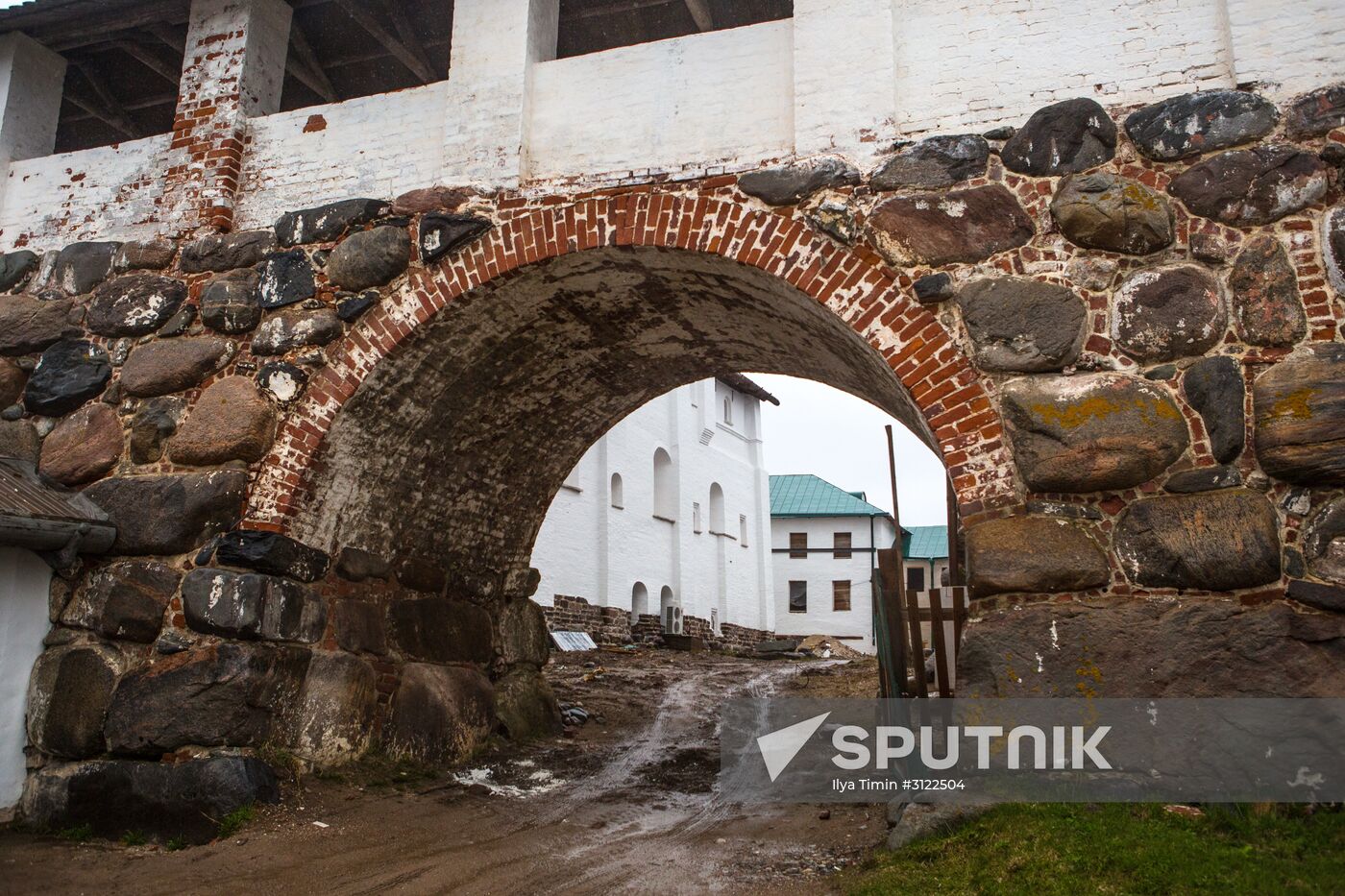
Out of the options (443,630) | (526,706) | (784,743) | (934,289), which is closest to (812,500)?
(784,743)

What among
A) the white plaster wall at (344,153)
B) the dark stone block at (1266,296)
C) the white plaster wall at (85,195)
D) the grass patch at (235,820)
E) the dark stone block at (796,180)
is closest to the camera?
the dark stone block at (1266,296)

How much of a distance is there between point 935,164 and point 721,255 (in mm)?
1170

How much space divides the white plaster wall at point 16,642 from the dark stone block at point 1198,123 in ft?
21.1

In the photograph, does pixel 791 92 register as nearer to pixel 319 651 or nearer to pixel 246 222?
pixel 246 222

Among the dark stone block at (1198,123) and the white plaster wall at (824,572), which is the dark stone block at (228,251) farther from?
the white plaster wall at (824,572)

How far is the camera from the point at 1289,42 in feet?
16.2

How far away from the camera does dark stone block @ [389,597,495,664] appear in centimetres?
680

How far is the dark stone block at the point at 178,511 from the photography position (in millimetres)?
5910

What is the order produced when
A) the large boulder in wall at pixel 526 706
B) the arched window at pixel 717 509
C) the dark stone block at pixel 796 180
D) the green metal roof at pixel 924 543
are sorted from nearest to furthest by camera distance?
the dark stone block at pixel 796 180
the large boulder in wall at pixel 526 706
the arched window at pixel 717 509
the green metal roof at pixel 924 543

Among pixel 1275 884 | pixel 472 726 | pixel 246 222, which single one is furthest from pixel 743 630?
pixel 1275 884

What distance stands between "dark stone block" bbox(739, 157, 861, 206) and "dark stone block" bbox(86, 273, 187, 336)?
12.0 feet

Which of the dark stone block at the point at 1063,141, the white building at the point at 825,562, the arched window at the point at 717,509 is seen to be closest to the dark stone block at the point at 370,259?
the dark stone block at the point at 1063,141

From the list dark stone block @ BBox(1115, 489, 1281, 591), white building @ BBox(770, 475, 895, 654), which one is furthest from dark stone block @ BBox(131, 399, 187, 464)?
white building @ BBox(770, 475, 895, 654)

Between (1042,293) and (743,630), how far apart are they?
20987 mm
